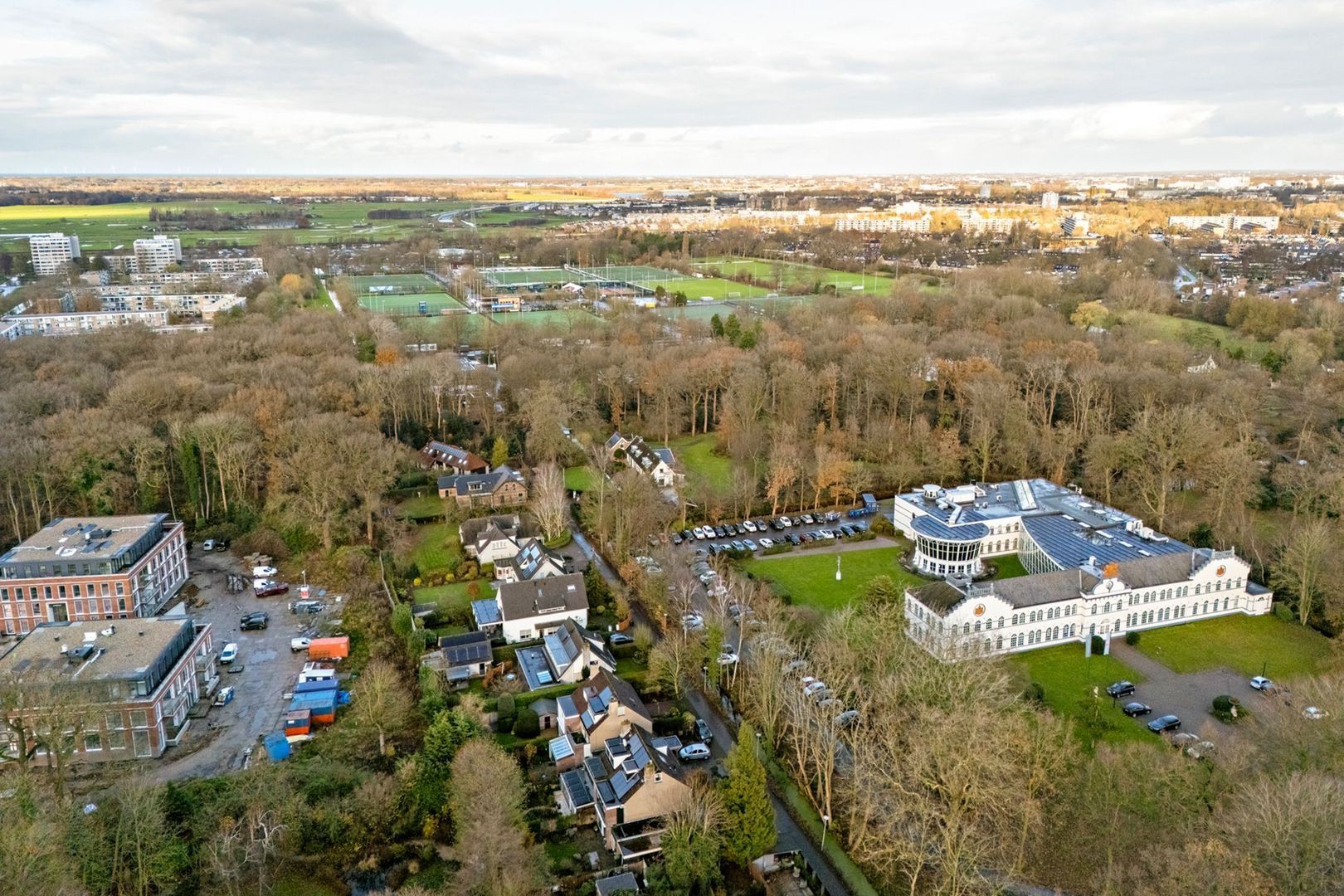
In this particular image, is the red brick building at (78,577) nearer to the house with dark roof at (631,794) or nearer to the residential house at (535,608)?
the residential house at (535,608)

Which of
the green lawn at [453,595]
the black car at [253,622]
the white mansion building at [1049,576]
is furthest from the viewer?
the green lawn at [453,595]

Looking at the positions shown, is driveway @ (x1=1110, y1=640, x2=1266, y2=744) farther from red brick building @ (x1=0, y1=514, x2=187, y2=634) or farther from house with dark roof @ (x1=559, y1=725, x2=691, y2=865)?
red brick building @ (x1=0, y1=514, x2=187, y2=634)

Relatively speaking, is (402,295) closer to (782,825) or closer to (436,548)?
(436,548)

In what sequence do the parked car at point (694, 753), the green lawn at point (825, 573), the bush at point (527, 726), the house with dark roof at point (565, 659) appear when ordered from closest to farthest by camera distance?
the parked car at point (694, 753) < the bush at point (527, 726) < the house with dark roof at point (565, 659) < the green lawn at point (825, 573)

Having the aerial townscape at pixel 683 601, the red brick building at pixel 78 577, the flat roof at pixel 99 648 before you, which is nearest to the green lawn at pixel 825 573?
the aerial townscape at pixel 683 601

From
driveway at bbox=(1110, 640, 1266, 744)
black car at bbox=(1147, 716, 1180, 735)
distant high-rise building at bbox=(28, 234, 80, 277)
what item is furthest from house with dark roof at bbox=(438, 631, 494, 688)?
distant high-rise building at bbox=(28, 234, 80, 277)

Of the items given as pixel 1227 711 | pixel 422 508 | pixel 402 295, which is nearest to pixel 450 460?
pixel 422 508
